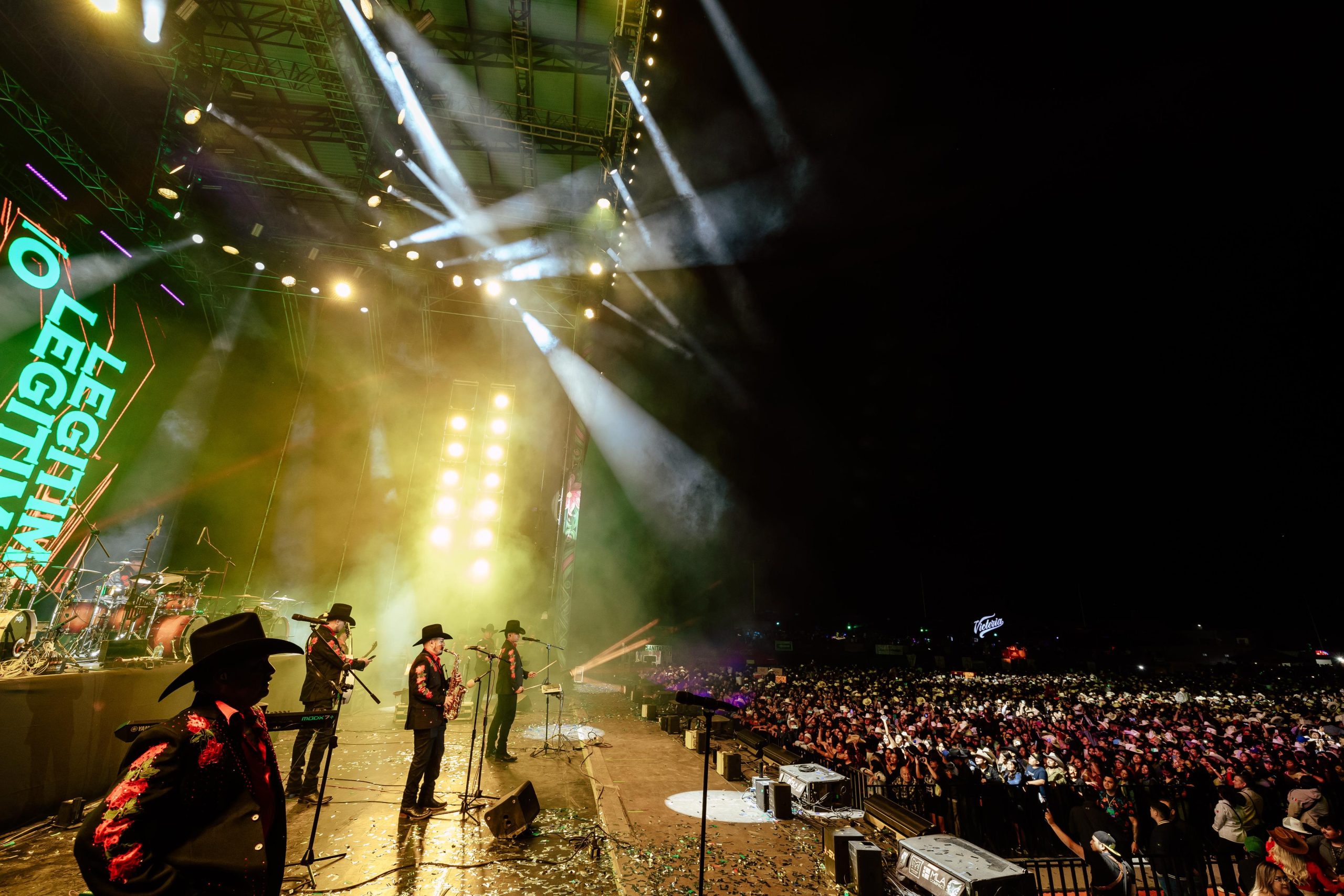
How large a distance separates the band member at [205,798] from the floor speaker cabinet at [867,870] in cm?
444

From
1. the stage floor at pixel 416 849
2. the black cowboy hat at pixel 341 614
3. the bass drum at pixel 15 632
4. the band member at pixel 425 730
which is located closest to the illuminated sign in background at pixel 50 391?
the bass drum at pixel 15 632

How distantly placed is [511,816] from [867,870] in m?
3.23

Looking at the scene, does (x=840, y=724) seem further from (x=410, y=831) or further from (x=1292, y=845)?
(x=410, y=831)

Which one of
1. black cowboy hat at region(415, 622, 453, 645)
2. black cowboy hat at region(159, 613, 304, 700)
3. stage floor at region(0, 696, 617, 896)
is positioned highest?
black cowboy hat at region(159, 613, 304, 700)

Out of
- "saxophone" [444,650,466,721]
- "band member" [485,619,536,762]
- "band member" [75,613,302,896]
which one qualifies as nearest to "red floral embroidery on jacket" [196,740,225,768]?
"band member" [75,613,302,896]

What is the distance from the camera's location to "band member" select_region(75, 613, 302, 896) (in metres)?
1.83

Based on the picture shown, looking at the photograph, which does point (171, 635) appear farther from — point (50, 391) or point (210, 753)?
point (210, 753)

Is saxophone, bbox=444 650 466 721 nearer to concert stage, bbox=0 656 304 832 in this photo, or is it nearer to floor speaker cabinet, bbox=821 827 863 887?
concert stage, bbox=0 656 304 832

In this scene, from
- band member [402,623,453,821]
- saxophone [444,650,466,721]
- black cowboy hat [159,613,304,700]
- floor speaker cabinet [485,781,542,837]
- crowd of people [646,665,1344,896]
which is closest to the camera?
black cowboy hat [159,613,304,700]

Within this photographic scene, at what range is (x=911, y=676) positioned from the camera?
1389 inches

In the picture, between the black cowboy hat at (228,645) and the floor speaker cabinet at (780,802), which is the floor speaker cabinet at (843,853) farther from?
the black cowboy hat at (228,645)

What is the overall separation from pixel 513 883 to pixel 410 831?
1.56 meters

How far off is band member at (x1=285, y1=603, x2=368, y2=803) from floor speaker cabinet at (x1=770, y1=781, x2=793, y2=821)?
16.6ft

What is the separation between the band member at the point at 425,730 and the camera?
18.2 feet
